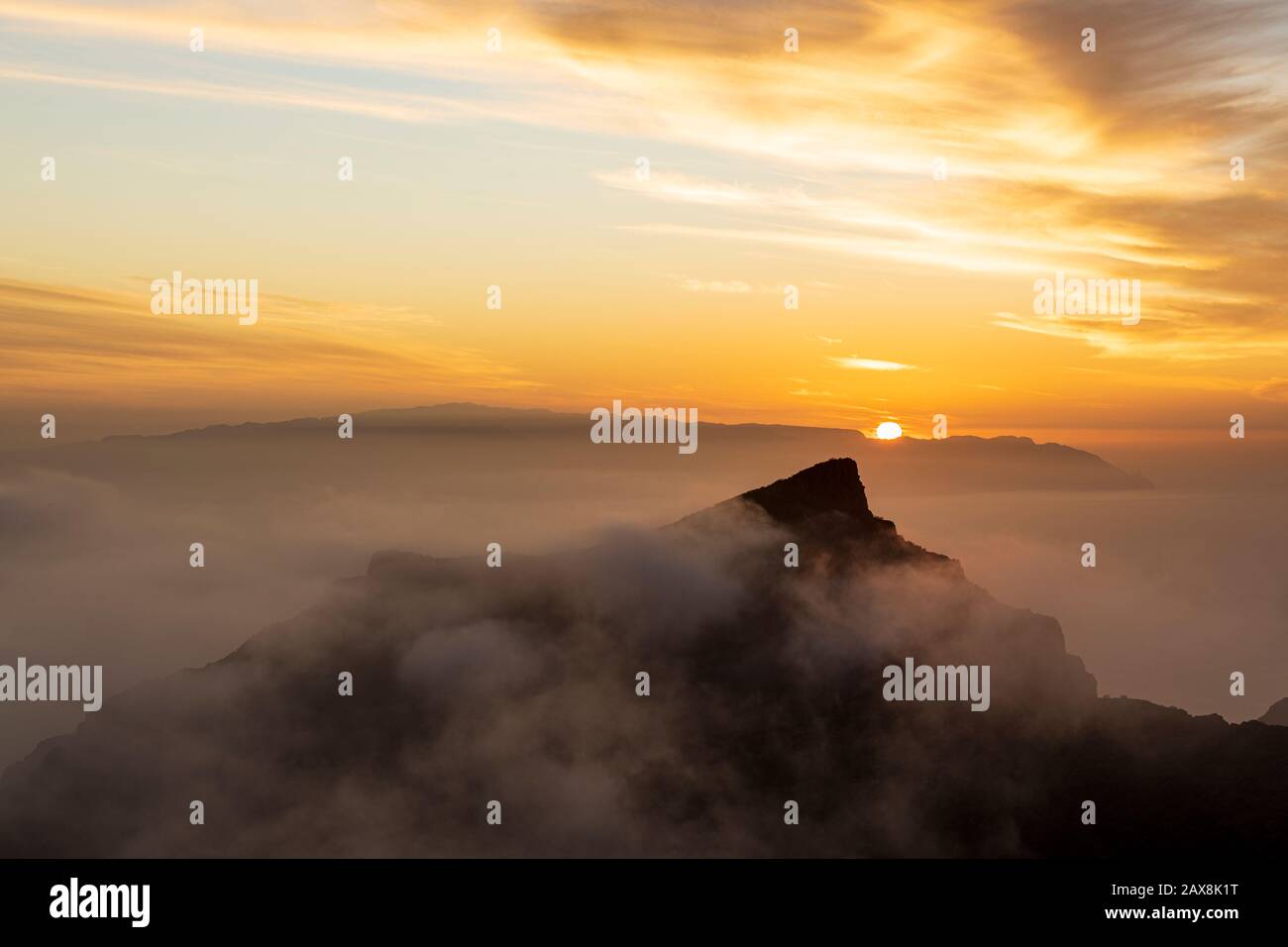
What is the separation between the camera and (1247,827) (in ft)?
626

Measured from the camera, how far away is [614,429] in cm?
7438
